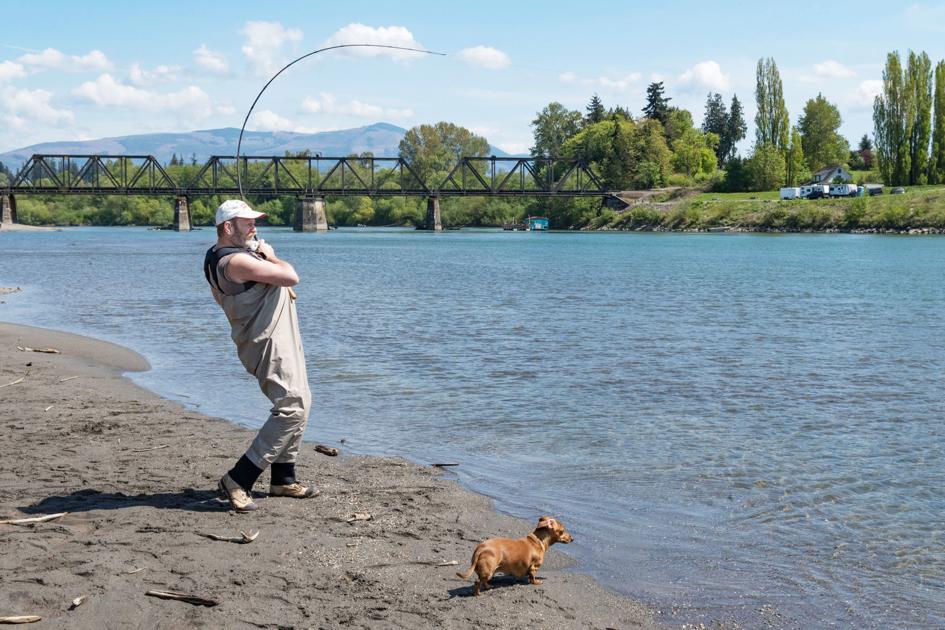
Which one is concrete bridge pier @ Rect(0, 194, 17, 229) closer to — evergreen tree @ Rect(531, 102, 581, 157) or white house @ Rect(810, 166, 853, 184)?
evergreen tree @ Rect(531, 102, 581, 157)

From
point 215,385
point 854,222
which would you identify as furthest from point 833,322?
point 854,222

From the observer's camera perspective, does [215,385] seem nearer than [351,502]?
No

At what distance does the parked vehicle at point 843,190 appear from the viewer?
118 m

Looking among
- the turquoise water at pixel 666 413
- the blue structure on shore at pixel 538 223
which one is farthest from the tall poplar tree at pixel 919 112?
the turquoise water at pixel 666 413

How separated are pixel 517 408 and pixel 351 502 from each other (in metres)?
5.99

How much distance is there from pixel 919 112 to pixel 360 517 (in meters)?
116

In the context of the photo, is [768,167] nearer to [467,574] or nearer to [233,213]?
[233,213]

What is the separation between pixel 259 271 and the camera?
7.38m

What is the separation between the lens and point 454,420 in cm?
1301

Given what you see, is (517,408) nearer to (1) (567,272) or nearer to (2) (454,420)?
(2) (454,420)

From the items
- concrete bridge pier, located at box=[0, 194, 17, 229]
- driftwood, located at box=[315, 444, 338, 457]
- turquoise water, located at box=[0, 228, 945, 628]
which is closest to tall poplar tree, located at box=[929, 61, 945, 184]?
turquoise water, located at box=[0, 228, 945, 628]

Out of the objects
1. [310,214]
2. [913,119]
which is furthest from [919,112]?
[310,214]

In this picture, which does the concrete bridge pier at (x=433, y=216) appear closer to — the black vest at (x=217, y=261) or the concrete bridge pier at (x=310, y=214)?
the concrete bridge pier at (x=310, y=214)

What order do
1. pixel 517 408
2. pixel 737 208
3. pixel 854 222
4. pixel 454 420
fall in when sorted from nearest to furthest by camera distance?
pixel 454 420 → pixel 517 408 → pixel 854 222 → pixel 737 208
